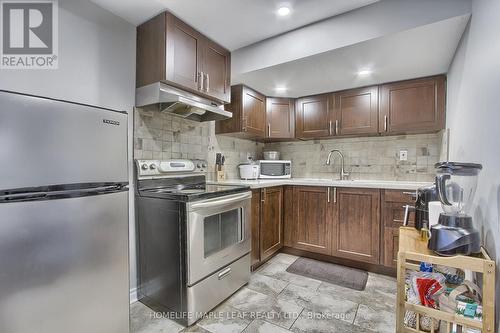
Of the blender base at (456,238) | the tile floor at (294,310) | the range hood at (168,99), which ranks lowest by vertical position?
the tile floor at (294,310)

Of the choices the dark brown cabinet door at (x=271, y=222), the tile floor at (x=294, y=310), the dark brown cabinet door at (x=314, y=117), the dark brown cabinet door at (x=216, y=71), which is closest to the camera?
the tile floor at (x=294, y=310)

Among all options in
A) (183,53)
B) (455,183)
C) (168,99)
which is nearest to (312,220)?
(455,183)

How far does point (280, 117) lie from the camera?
3238mm

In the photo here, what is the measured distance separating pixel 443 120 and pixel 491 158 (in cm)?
161

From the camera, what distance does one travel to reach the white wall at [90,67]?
149 centimetres

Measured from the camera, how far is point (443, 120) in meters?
2.36

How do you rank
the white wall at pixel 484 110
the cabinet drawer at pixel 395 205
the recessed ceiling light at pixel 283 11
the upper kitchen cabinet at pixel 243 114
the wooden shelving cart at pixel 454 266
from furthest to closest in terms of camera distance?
the upper kitchen cabinet at pixel 243 114
the cabinet drawer at pixel 395 205
the recessed ceiling light at pixel 283 11
the white wall at pixel 484 110
the wooden shelving cart at pixel 454 266

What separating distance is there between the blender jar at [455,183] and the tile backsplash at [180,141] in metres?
2.01

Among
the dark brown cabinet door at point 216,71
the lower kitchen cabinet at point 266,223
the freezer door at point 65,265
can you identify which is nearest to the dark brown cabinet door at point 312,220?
the lower kitchen cabinet at point 266,223

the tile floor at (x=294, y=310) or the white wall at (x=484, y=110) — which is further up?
the white wall at (x=484, y=110)

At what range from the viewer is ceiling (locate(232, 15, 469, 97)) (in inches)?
66.5

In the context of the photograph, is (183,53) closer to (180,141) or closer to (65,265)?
(180,141)

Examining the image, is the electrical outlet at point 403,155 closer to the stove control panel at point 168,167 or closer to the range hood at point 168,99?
the range hood at point 168,99

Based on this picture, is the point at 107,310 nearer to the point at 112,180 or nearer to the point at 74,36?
the point at 112,180
